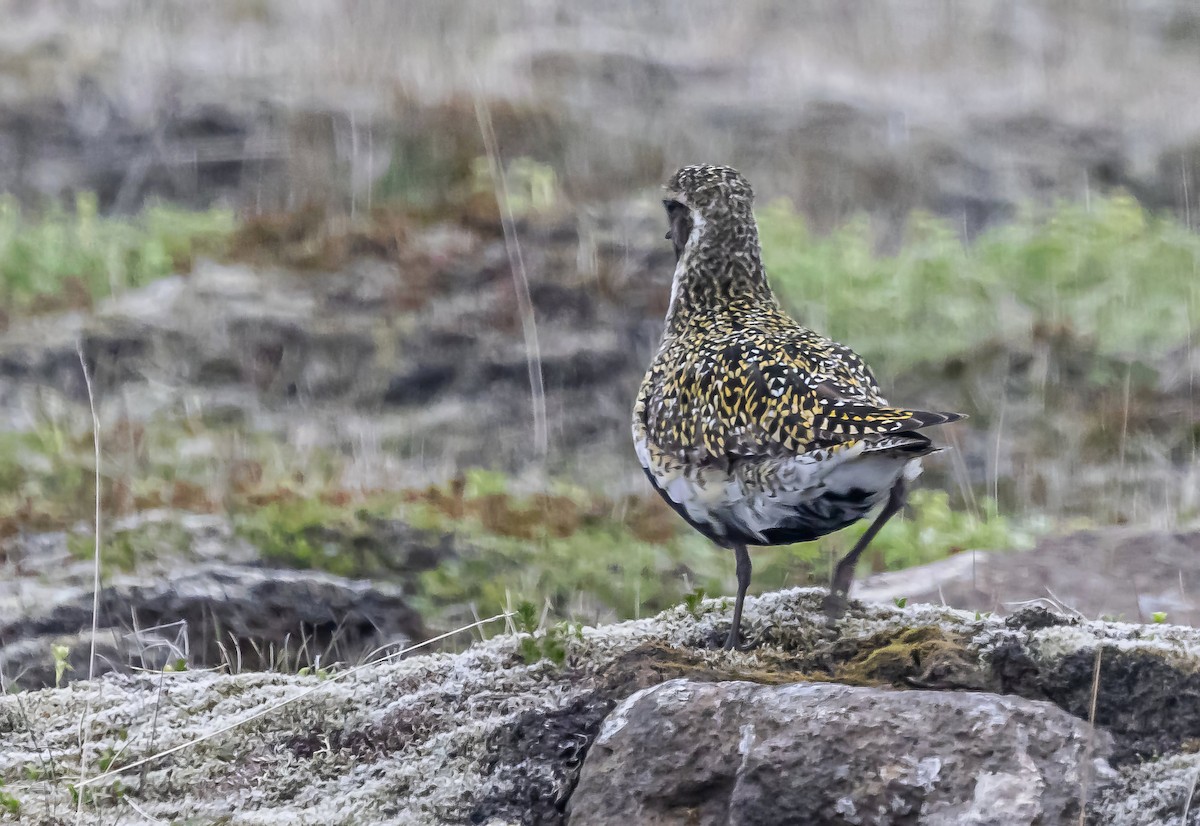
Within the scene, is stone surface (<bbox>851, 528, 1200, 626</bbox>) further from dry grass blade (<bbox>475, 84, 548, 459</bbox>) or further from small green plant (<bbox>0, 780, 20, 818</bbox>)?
small green plant (<bbox>0, 780, 20, 818</bbox>)

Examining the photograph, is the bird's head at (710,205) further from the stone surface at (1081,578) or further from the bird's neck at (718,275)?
the stone surface at (1081,578)

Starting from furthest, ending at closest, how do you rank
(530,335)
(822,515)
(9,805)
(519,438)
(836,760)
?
(519,438)
(530,335)
(822,515)
(9,805)
(836,760)

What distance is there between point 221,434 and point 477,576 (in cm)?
357

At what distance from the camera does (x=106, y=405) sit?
1131 centimetres

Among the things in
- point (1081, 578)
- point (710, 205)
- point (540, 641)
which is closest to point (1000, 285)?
point (1081, 578)

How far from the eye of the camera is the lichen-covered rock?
3479mm

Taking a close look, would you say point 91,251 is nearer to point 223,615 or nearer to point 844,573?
point 223,615

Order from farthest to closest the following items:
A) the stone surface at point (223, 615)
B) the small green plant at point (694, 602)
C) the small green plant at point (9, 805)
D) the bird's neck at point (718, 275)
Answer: the stone surface at point (223, 615) < the bird's neck at point (718, 275) < the small green plant at point (694, 602) < the small green plant at point (9, 805)

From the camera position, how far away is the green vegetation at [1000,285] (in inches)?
478

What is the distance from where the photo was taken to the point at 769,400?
4602mm

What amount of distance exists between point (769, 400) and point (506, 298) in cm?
849

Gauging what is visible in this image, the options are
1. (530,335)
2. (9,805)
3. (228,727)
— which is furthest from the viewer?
(530,335)

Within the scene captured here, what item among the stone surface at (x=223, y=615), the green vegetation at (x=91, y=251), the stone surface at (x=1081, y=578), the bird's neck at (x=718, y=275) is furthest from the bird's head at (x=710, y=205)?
the green vegetation at (x=91, y=251)

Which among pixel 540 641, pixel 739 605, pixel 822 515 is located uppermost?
pixel 822 515
